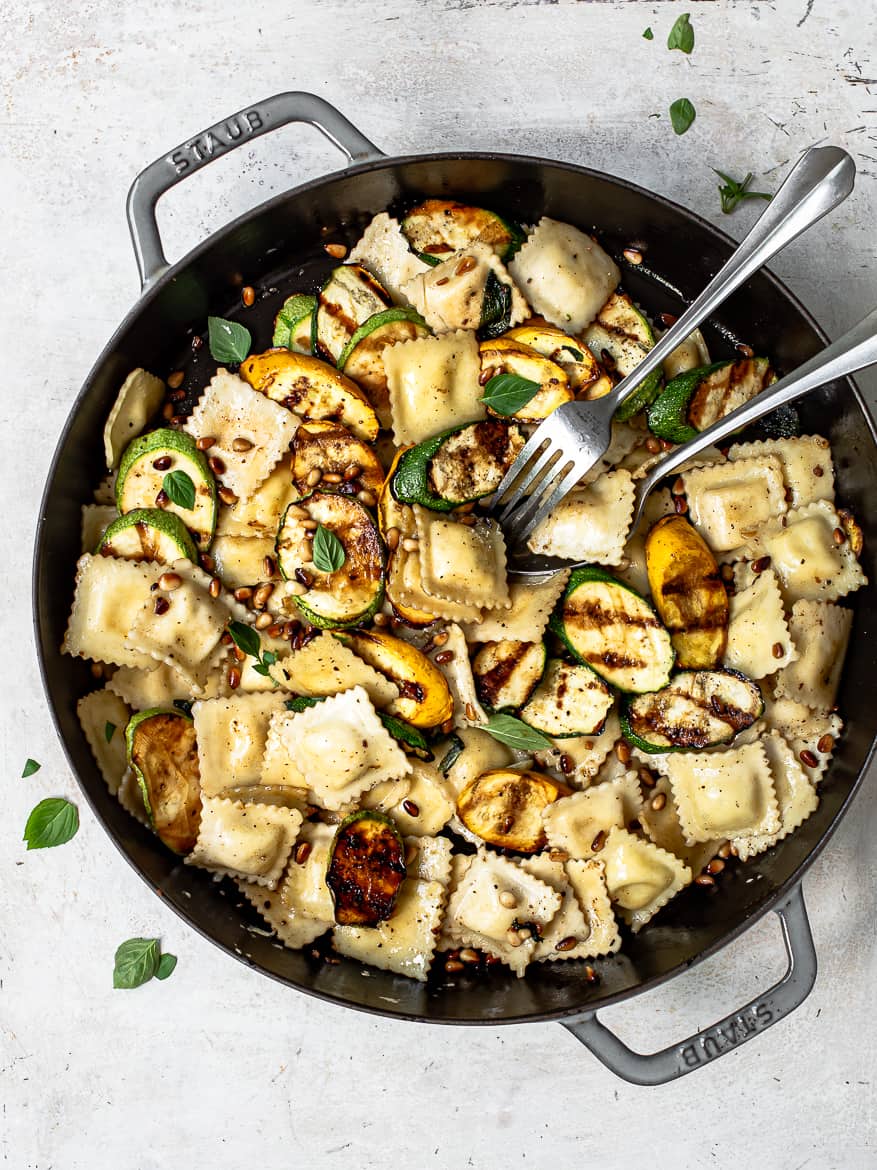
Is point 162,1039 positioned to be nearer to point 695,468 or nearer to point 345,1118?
point 345,1118

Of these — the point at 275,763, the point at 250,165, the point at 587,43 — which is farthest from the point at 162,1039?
the point at 587,43

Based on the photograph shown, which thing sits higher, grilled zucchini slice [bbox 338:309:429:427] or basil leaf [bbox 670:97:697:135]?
basil leaf [bbox 670:97:697:135]

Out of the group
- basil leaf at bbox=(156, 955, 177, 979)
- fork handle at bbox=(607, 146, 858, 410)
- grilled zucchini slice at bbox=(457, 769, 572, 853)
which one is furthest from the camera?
basil leaf at bbox=(156, 955, 177, 979)

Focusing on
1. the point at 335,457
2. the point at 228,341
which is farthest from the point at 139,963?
the point at 228,341

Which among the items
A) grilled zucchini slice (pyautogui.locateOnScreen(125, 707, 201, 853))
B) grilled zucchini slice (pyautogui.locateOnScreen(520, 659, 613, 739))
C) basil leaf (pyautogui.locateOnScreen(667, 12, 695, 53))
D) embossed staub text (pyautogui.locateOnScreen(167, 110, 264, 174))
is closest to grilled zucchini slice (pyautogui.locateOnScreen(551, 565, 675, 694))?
grilled zucchini slice (pyautogui.locateOnScreen(520, 659, 613, 739))

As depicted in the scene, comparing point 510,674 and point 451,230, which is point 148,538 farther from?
point 451,230

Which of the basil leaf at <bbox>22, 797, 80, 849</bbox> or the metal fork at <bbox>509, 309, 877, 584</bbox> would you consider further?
the basil leaf at <bbox>22, 797, 80, 849</bbox>

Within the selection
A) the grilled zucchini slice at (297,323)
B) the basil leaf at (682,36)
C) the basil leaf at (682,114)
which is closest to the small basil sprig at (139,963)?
the grilled zucchini slice at (297,323)

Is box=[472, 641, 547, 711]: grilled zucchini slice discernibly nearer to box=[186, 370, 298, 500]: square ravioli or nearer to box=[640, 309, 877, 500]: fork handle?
box=[640, 309, 877, 500]: fork handle
